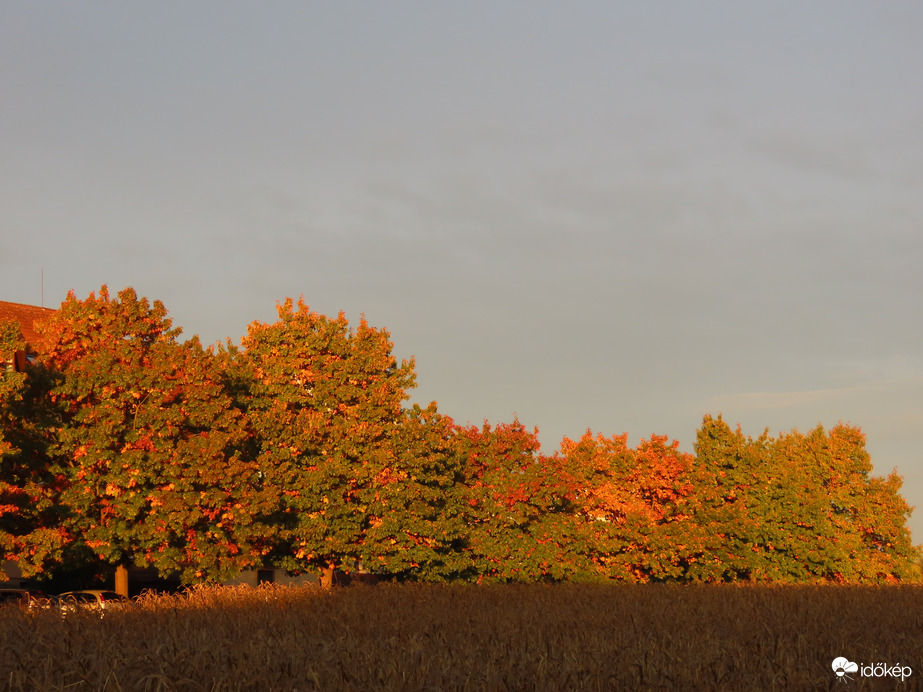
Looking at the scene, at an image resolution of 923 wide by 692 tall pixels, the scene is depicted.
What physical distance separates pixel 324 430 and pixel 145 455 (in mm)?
7484

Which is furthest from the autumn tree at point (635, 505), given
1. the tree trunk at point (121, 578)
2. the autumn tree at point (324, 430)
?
the tree trunk at point (121, 578)

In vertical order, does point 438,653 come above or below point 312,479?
below

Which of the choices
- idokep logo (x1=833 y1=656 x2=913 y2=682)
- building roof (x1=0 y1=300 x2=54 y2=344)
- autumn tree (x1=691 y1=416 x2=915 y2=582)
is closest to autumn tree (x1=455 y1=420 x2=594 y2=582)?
autumn tree (x1=691 y1=416 x2=915 y2=582)

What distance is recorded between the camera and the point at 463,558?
42062 millimetres


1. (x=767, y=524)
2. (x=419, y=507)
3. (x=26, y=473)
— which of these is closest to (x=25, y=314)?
(x=26, y=473)

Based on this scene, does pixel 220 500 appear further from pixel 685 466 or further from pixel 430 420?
pixel 685 466

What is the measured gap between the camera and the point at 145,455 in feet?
114

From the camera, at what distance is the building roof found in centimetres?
5144

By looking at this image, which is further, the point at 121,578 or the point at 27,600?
the point at 121,578

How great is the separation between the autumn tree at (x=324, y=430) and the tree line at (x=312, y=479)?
90 mm

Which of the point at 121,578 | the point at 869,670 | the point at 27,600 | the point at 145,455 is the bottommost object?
the point at 121,578

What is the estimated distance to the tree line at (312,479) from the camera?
34562 mm

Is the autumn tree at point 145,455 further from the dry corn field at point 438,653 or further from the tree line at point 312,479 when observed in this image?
the dry corn field at point 438,653

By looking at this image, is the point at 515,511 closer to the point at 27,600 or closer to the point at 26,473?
the point at 26,473
